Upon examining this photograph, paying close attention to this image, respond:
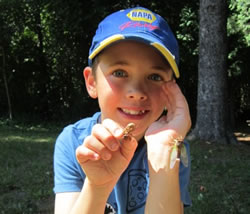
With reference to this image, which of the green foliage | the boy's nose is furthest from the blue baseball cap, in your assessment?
the green foliage

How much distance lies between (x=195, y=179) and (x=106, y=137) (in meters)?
4.15

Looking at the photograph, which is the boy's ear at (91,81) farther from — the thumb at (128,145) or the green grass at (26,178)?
the green grass at (26,178)

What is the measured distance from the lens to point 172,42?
5.88ft

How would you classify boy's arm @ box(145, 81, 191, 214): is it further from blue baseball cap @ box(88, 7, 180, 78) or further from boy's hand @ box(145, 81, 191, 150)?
blue baseball cap @ box(88, 7, 180, 78)

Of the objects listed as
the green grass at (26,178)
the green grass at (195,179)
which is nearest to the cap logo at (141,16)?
the green grass at (195,179)

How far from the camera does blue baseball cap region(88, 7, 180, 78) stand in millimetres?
1664

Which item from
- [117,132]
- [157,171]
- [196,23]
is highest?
[196,23]

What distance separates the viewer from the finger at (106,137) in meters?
1.16

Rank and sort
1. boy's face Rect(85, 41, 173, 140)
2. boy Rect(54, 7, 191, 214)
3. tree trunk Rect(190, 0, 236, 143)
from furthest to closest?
tree trunk Rect(190, 0, 236, 143), boy's face Rect(85, 41, 173, 140), boy Rect(54, 7, 191, 214)

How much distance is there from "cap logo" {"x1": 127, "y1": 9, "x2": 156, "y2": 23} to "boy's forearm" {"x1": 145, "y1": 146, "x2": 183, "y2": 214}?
0.68 m

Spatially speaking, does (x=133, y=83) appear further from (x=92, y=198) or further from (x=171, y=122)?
(x=92, y=198)

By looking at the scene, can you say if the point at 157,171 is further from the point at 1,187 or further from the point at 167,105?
the point at 1,187

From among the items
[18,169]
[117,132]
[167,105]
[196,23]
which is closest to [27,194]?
[18,169]

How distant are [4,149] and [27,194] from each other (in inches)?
128
